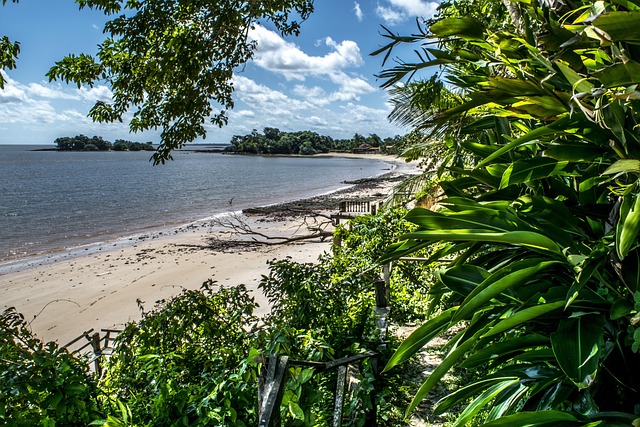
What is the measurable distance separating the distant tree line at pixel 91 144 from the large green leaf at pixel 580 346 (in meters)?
185

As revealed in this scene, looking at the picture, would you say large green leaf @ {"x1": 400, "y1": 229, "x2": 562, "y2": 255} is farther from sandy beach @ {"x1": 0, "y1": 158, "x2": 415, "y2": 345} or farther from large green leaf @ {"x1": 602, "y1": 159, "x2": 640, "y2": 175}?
sandy beach @ {"x1": 0, "y1": 158, "x2": 415, "y2": 345}

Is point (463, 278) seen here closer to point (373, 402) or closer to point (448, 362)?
point (448, 362)

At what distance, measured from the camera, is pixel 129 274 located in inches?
642

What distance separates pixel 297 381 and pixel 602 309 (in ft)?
4.38

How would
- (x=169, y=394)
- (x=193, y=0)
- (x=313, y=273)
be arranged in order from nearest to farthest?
1. (x=169, y=394)
2. (x=313, y=273)
3. (x=193, y=0)

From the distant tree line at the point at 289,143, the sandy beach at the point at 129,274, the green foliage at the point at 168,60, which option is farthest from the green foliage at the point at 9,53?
the distant tree line at the point at 289,143

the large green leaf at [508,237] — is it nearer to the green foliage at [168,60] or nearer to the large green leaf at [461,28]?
the large green leaf at [461,28]

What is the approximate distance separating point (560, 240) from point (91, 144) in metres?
198

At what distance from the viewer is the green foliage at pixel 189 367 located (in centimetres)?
213

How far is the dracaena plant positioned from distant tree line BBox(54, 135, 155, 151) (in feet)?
605

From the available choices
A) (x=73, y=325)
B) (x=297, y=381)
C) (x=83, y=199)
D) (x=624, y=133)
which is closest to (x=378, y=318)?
(x=297, y=381)

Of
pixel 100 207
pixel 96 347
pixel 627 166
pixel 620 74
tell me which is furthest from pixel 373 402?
pixel 100 207

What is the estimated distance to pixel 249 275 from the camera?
15094mm

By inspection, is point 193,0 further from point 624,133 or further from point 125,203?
point 125,203
